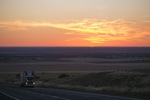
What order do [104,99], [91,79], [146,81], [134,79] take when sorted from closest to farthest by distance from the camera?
[104,99]
[146,81]
[134,79]
[91,79]

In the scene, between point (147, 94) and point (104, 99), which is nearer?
point (104, 99)

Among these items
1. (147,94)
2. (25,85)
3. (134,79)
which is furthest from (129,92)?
(25,85)

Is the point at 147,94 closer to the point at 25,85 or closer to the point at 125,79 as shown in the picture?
the point at 125,79

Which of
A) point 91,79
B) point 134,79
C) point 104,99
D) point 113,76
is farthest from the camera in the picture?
point 91,79

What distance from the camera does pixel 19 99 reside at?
3083cm

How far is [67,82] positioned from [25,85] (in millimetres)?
8121

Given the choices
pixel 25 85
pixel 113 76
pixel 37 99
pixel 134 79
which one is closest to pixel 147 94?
pixel 37 99

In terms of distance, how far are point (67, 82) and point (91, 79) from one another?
15.2 feet

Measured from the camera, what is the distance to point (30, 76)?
55.8m

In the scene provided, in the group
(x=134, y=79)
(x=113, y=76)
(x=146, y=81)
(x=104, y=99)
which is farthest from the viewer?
(x=113, y=76)

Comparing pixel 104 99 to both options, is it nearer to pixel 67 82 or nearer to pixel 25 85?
pixel 25 85

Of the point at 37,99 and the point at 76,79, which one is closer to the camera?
the point at 37,99

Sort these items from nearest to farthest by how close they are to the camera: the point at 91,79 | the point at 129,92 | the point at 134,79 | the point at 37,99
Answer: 1. the point at 37,99
2. the point at 129,92
3. the point at 134,79
4. the point at 91,79

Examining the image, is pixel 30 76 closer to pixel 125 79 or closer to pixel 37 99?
pixel 125 79
